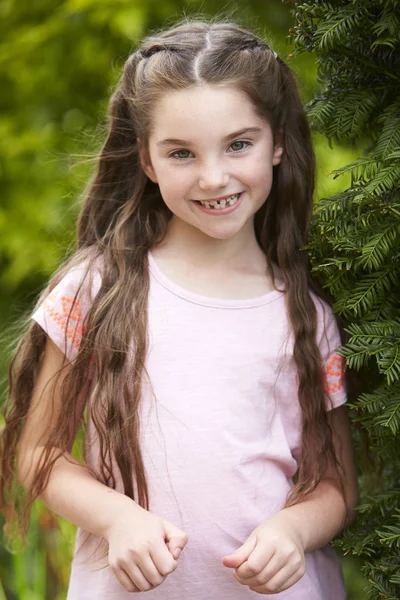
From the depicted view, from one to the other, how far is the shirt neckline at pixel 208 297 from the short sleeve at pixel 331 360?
0.44 ft

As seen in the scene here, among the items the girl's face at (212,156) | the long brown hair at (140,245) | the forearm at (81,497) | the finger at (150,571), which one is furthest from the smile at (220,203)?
the finger at (150,571)

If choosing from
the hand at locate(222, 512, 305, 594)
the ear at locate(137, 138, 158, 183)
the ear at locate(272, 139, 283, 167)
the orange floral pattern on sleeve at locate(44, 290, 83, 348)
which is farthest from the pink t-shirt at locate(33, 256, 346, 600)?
the ear at locate(272, 139, 283, 167)

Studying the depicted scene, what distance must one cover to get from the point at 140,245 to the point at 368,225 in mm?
599

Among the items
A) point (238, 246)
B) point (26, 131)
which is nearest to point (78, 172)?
point (238, 246)

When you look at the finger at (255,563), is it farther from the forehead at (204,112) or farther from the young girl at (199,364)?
the forehead at (204,112)

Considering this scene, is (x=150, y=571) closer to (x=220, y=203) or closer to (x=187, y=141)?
(x=220, y=203)

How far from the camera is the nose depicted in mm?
1904

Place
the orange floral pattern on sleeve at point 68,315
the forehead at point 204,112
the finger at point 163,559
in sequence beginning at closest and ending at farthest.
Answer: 1. the finger at point 163,559
2. the forehead at point 204,112
3. the orange floral pattern on sleeve at point 68,315

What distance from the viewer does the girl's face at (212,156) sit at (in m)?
1.90

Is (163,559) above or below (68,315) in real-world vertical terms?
below

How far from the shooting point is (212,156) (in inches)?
75.2

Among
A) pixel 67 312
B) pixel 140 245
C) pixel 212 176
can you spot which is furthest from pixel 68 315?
pixel 212 176

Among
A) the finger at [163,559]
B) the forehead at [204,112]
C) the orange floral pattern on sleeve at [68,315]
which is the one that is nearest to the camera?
the finger at [163,559]

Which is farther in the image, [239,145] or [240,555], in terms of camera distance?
[239,145]
